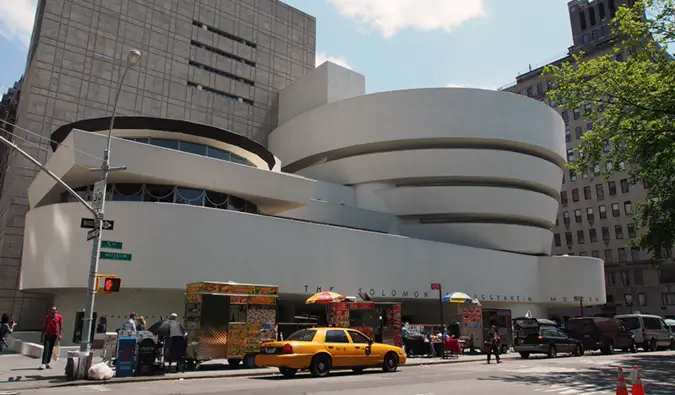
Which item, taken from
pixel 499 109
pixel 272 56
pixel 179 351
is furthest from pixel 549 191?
pixel 179 351

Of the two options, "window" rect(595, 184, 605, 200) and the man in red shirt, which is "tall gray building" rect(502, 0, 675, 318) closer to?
"window" rect(595, 184, 605, 200)

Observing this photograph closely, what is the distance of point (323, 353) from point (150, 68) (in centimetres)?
4258

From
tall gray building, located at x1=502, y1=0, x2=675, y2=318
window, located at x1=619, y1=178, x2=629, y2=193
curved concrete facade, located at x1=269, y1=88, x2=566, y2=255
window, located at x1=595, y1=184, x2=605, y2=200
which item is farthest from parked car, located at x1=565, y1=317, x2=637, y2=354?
window, located at x1=595, y1=184, x2=605, y2=200

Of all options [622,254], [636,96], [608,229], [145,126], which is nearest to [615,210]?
[608,229]

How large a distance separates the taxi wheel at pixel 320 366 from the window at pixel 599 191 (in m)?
67.7

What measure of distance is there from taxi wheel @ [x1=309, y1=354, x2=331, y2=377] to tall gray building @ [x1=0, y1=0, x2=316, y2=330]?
27.6 m

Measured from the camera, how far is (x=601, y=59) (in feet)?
69.2

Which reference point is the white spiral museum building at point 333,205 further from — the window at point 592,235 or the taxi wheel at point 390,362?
the window at point 592,235

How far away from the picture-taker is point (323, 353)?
50.5ft

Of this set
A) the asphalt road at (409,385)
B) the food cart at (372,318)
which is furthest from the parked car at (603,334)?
the asphalt road at (409,385)

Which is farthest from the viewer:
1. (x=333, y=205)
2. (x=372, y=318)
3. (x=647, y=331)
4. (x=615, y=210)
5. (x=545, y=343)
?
(x=615, y=210)

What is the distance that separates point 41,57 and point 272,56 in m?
25.4

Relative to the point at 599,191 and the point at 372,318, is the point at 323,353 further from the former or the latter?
the point at 599,191

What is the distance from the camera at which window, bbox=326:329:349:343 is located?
15.7m
